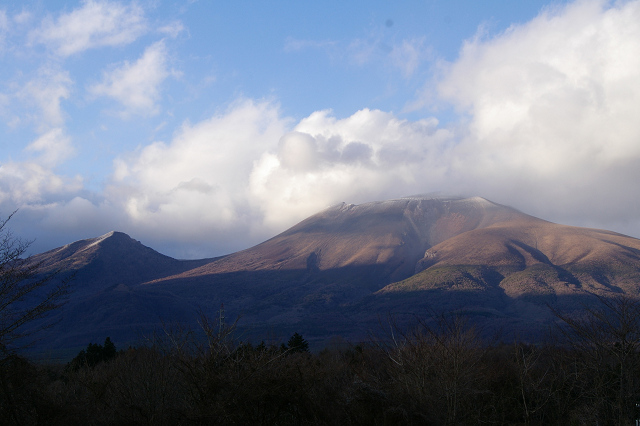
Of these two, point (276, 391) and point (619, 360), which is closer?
point (276, 391)

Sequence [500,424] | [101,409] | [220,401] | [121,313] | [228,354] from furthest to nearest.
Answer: [121,313]
[500,424]
[101,409]
[228,354]
[220,401]

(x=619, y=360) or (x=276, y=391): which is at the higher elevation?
(x=276, y=391)

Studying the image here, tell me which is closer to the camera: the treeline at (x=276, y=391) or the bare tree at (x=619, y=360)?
the treeline at (x=276, y=391)

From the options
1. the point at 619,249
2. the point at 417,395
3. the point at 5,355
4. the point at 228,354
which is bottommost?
the point at 619,249

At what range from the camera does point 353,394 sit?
541 inches

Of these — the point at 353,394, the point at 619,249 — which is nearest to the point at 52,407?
the point at 353,394

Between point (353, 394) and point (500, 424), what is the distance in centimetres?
1050

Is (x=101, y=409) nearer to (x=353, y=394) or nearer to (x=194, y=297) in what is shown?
(x=353, y=394)

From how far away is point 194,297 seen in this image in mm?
198500

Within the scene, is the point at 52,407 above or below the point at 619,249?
above

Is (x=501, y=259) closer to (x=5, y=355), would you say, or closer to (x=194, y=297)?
(x=194, y=297)

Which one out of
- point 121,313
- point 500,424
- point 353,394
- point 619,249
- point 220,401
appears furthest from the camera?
point 619,249

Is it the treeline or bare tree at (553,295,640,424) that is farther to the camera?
bare tree at (553,295,640,424)

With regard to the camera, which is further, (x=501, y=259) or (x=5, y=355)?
(x=501, y=259)
